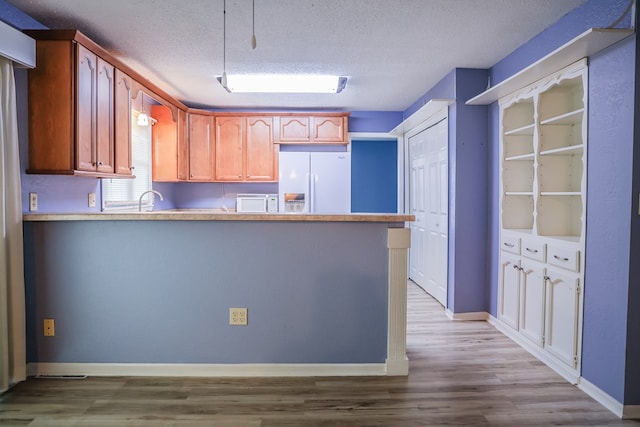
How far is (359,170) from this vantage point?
7441mm

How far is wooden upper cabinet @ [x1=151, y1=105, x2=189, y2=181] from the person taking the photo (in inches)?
192

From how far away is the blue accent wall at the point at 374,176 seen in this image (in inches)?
293

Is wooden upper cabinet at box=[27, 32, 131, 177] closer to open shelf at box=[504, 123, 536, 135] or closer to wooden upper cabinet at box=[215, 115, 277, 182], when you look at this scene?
wooden upper cabinet at box=[215, 115, 277, 182]

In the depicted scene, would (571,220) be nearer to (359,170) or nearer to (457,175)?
(457,175)

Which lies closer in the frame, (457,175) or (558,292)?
(558,292)

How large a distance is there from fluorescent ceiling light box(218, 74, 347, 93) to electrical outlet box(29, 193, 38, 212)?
1.79 metres

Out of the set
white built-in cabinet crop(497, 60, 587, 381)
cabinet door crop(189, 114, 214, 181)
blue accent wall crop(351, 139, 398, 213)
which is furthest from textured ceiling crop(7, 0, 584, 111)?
blue accent wall crop(351, 139, 398, 213)

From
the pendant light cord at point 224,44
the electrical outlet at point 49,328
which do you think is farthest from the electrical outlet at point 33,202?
the pendant light cord at point 224,44

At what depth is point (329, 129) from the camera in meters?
5.44

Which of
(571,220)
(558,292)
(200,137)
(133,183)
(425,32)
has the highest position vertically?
(425,32)

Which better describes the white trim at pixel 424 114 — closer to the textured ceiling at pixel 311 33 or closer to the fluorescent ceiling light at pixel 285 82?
the textured ceiling at pixel 311 33

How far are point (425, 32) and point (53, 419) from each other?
134 inches

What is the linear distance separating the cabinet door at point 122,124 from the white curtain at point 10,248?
79 centimetres

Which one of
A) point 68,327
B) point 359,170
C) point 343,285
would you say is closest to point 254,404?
point 343,285
